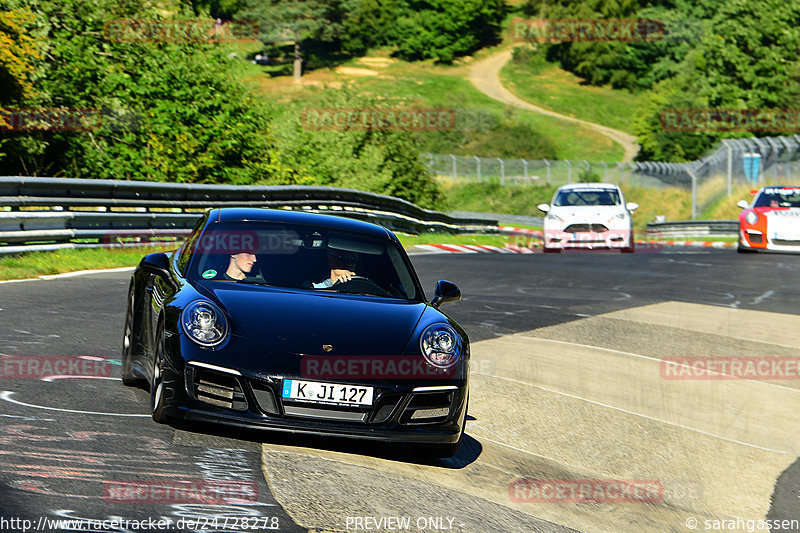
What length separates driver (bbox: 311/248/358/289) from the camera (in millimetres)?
6688

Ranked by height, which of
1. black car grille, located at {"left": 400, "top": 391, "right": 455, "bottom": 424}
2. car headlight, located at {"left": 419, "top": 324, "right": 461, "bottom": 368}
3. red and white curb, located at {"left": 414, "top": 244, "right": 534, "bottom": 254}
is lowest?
red and white curb, located at {"left": 414, "top": 244, "right": 534, "bottom": 254}

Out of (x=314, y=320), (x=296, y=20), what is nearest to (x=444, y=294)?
(x=314, y=320)

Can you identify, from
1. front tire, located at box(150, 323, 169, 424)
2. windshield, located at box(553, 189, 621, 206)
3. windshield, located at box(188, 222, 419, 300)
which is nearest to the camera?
front tire, located at box(150, 323, 169, 424)

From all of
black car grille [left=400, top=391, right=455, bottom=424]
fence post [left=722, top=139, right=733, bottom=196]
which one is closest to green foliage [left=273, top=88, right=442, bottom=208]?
fence post [left=722, top=139, right=733, bottom=196]

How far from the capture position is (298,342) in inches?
222

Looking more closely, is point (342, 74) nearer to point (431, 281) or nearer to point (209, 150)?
point (209, 150)

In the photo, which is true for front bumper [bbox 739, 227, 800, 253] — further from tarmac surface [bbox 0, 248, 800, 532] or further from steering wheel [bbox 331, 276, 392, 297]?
steering wheel [bbox 331, 276, 392, 297]

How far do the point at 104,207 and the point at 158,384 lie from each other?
10.6 metres

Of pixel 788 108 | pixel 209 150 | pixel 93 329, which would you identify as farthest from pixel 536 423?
pixel 788 108

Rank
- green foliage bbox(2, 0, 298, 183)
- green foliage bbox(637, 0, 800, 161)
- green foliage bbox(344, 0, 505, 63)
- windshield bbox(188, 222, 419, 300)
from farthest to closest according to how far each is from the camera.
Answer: green foliage bbox(344, 0, 505, 63)
green foliage bbox(637, 0, 800, 161)
green foliage bbox(2, 0, 298, 183)
windshield bbox(188, 222, 419, 300)

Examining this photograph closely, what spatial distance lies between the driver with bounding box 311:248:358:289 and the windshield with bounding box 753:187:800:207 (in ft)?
63.1

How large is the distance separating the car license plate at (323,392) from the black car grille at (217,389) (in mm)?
233

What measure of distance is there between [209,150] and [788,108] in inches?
2149

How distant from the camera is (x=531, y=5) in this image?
142 m
